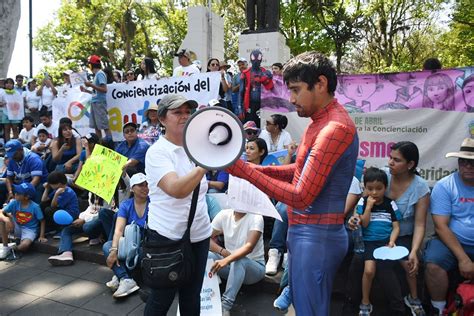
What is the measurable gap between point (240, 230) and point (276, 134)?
6.90 ft

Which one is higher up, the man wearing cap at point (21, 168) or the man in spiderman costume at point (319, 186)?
the man in spiderman costume at point (319, 186)

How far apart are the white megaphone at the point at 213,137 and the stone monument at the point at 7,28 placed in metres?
14.5

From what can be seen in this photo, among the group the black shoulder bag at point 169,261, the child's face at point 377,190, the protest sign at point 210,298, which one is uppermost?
the child's face at point 377,190

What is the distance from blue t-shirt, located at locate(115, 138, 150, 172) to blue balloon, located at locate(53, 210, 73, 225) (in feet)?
3.68

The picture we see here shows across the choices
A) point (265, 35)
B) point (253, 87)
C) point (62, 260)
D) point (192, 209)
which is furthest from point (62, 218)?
point (265, 35)

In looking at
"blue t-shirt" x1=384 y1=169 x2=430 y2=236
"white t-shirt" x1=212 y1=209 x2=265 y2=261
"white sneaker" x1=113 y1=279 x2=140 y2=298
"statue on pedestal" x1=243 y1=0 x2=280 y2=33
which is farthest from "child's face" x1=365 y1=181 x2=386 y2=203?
"statue on pedestal" x1=243 y1=0 x2=280 y2=33

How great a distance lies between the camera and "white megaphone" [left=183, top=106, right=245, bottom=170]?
63.0 inches

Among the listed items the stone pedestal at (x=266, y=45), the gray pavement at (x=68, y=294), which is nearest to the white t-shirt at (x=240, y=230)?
the gray pavement at (x=68, y=294)

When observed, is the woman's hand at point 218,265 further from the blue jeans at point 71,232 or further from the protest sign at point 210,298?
the blue jeans at point 71,232

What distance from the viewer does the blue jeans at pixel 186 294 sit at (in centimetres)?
223

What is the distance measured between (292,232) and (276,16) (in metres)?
10.4

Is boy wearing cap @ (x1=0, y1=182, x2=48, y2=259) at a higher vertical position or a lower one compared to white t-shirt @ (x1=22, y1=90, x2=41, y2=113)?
lower

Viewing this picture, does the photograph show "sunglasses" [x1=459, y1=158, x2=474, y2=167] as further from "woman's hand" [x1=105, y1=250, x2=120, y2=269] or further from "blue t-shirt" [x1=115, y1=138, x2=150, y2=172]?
"blue t-shirt" [x1=115, y1=138, x2=150, y2=172]

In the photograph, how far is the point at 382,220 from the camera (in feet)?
10.8
